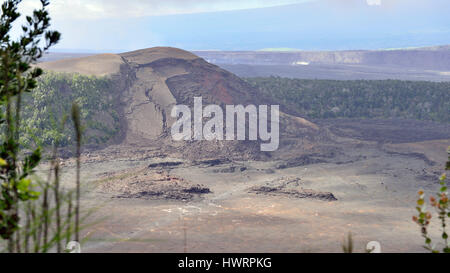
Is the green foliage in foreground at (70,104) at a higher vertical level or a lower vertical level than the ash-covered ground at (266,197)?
higher

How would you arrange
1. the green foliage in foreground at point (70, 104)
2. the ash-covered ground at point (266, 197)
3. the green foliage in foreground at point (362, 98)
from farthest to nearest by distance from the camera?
the green foliage in foreground at point (362, 98) < the green foliage in foreground at point (70, 104) < the ash-covered ground at point (266, 197)

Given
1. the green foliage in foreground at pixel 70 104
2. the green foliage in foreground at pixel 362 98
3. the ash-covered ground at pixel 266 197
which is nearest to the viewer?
the ash-covered ground at pixel 266 197

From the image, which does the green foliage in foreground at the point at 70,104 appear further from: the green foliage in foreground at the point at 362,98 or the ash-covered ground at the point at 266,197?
the green foliage in foreground at the point at 362,98

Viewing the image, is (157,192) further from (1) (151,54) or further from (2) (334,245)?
(1) (151,54)

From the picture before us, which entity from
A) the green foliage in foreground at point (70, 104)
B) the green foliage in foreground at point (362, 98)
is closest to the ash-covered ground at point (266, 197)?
the green foliage in foreground at point (70, 104)

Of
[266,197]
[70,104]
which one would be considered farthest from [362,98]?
[266,197]
